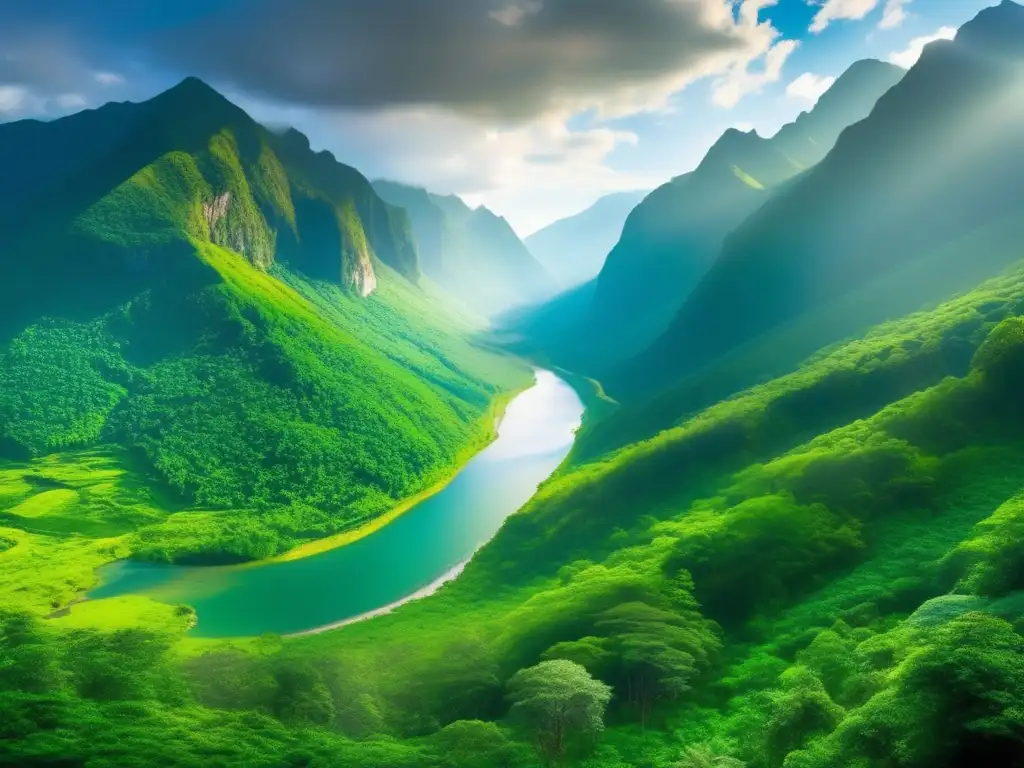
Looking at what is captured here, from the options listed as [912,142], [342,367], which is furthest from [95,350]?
[912,142]

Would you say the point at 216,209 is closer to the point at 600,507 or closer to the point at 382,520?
the point at 382,520

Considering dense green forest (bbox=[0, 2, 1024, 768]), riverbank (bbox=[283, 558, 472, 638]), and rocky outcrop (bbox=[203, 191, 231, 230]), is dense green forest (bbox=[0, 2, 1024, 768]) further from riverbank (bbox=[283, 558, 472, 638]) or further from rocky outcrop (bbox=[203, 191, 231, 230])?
riverbank (bbox=[283, 558, 472, 638])

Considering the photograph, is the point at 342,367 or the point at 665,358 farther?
the point at 665,358

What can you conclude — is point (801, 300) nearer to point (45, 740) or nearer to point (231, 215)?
point (45, 740)

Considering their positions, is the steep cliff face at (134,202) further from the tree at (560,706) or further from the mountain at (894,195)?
the tree at (560,706)

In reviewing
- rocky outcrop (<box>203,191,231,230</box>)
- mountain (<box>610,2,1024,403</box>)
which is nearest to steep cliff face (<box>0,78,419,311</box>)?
rocky outcrop (<box>203,191,231,230</box>)

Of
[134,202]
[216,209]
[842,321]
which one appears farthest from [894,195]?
[134,202]
